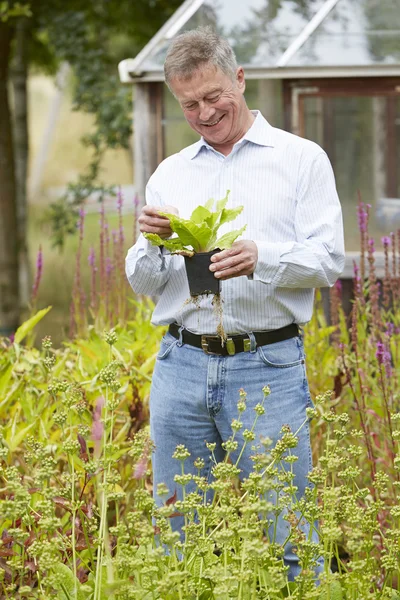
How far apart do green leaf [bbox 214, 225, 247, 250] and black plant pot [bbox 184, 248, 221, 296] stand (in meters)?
0.04

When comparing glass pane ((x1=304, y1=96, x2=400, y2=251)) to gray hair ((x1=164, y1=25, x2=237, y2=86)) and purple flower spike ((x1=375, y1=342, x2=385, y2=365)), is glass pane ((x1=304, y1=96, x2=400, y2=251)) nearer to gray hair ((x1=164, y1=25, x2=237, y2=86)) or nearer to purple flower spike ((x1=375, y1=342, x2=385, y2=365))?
purple flower spike ((x1=375, y1=342, x2=385, y2=365))

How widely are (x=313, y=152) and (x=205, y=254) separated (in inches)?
20.0

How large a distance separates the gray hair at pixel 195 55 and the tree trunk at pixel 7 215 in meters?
7.56

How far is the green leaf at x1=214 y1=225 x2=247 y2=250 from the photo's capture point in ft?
9.04

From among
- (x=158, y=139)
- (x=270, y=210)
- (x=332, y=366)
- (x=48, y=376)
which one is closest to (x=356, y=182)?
(x=158, y=139)

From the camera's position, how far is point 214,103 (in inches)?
113

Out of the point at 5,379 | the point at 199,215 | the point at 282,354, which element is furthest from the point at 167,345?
the point at 5,379

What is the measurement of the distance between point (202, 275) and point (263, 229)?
0.30 meters

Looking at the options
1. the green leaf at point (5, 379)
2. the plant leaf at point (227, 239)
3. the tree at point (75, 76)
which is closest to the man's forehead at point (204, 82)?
the plant leaf at point (227, 239)

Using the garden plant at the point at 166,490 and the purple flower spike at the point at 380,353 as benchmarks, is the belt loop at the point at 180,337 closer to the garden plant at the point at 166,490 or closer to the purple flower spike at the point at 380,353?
the garden plant at the point at 166,490

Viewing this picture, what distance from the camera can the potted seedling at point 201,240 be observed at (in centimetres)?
270

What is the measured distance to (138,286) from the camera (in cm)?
302

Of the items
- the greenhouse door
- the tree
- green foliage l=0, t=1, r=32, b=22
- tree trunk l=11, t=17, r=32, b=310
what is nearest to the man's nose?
the greenhouse door

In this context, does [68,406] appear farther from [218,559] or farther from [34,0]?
[34,0]
